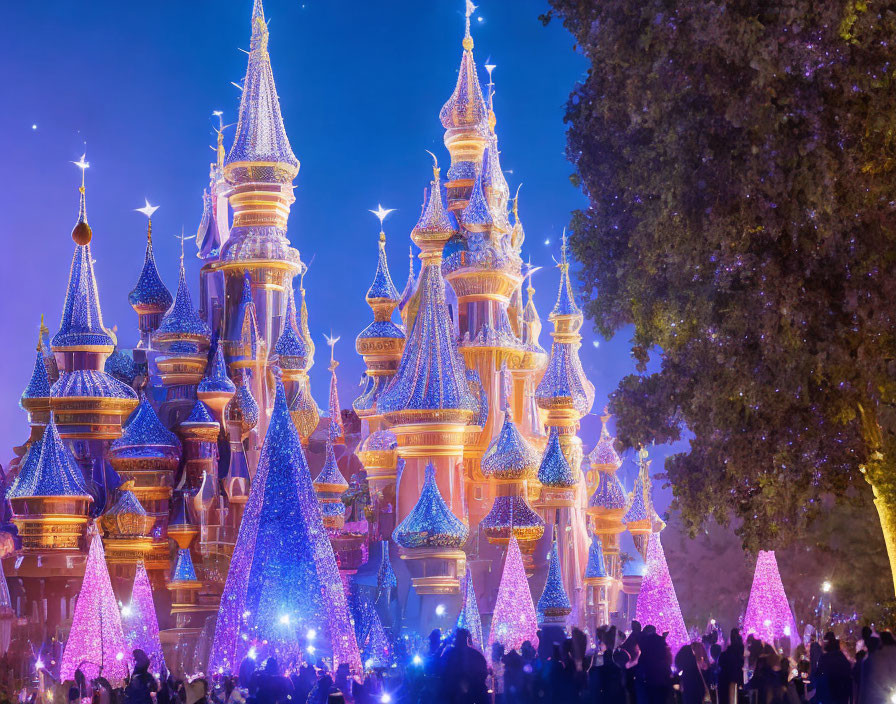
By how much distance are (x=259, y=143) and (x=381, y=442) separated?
25.4 feet

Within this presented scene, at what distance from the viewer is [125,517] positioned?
86.0 feet

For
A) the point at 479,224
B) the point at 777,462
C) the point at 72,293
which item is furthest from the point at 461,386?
the point at 777,462

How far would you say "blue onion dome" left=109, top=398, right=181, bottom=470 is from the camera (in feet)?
87.8

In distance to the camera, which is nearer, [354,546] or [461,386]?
[461,386]

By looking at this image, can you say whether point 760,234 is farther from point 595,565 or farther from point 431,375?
point 595,565

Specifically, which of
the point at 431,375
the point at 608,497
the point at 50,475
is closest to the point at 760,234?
the point at 431,375

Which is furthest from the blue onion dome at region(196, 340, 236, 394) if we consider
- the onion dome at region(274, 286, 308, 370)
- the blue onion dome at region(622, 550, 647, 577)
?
the blue onion dome at region(622, 550, 647, 577)

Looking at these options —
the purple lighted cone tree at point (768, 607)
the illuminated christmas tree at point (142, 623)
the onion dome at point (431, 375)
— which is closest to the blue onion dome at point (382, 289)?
the onion dome at point (431, 375)

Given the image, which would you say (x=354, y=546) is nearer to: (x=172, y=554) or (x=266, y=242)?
(x=172, y=554)

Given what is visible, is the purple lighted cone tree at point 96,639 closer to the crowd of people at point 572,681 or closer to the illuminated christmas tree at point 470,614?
the crowd of people at point 572,681

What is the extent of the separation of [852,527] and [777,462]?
32.9 ft

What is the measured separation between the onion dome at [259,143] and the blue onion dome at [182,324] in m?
3.16

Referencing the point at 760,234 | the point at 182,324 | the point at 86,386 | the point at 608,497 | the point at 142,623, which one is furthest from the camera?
the point at 608,497

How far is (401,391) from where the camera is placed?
995 inches
